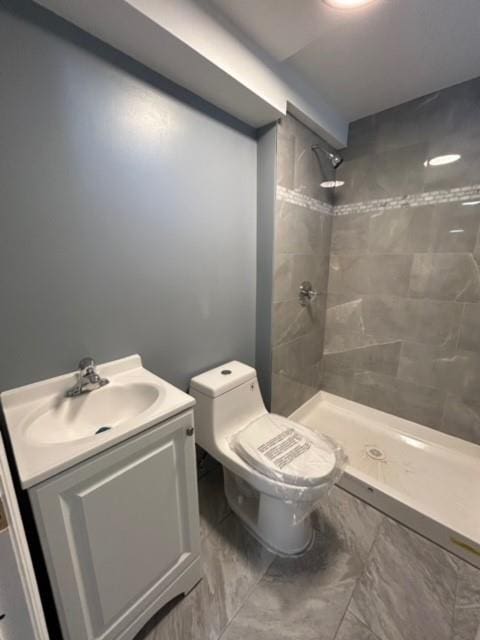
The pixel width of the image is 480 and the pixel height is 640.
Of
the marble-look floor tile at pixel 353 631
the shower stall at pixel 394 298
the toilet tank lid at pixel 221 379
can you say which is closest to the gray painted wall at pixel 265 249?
the shower stall at pixel 394 298

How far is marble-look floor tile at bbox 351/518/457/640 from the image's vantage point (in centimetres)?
97

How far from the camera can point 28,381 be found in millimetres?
925

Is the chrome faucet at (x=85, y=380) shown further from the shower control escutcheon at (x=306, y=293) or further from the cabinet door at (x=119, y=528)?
the shower control escutcheon at (x=306, y=293)

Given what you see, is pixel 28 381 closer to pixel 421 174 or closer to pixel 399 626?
pixel 399 626

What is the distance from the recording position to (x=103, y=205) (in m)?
1.02

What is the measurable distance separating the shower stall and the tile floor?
178 mm

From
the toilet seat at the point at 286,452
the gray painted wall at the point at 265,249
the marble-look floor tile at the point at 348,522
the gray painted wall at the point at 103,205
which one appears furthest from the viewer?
the gray painted wall at the point at 265,249

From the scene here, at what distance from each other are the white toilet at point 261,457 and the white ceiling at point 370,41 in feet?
5.07

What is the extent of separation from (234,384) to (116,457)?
723mm

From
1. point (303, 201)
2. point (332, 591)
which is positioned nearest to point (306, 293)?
point (303, 201)

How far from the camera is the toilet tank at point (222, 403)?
133cm

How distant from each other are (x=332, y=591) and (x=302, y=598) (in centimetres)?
13

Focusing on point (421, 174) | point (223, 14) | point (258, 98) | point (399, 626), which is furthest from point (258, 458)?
point (421, 174)

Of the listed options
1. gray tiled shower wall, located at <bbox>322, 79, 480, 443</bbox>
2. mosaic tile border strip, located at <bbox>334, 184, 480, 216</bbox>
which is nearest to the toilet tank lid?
gray tiled shower wall, located at <bbox>322, 79, 480, 443</bbox>
